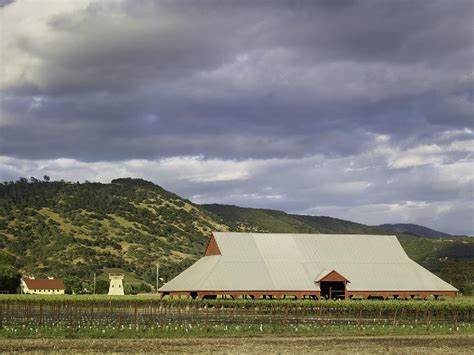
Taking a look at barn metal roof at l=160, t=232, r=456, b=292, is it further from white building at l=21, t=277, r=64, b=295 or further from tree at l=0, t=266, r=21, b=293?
white building at l=21, t=277, r=64, b=295

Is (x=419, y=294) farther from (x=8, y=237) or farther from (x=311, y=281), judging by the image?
(x=8, y=237)

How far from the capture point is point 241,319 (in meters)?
69.9

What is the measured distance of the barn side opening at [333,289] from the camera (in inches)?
3878

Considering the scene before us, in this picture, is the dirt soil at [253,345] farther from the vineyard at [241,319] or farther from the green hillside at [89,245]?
the green hillside at [89,245]

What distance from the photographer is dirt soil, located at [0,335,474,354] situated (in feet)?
153

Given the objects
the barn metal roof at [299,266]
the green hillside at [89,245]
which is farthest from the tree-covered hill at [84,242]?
the barn metal roof at [299,266]

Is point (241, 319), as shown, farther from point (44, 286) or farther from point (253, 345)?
point (44, 286)

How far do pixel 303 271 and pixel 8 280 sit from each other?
48.1 metres

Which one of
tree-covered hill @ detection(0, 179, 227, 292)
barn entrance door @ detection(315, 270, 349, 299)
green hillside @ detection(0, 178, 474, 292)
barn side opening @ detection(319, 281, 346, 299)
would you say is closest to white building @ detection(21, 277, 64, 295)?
green hillside @ detection(0, 178, 474, 292)

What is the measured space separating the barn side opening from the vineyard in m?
17.7

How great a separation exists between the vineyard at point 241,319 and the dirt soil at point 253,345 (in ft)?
12.8

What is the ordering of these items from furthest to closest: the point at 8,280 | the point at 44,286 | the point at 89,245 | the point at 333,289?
the point at 89,245 → the point at 44,286 → the point at 8,280 → the point at 333,289

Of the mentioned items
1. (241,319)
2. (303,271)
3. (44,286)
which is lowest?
(241,319)

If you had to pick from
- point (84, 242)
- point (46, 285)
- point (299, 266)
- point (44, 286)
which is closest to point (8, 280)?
point (44, 286)
